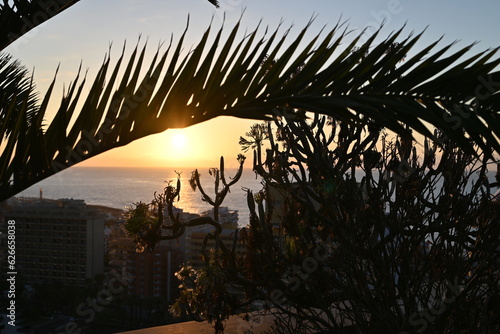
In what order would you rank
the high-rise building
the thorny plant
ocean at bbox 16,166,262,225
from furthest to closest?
the high-rise building < ocean at bbox 16,166,262,225 < the thorny plant

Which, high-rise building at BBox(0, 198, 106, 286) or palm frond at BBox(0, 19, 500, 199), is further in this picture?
high-rise building at BBox(0, 198, 106, 286)

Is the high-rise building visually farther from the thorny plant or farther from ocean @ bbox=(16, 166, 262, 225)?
the thorny plant

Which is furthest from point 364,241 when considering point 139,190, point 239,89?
point 139,190

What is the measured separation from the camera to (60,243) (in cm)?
2180

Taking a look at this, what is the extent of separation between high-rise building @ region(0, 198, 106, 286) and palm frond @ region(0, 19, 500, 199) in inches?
772

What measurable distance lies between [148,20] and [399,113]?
0.72 m

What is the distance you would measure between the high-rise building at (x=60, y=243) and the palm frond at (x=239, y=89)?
19.6 m

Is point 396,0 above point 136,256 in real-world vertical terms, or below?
above

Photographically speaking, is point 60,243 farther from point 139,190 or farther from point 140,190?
point 139,190

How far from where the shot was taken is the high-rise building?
19.6 m

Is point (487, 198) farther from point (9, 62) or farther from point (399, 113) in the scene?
point (9, 62)

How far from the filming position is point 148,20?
55.6 inches

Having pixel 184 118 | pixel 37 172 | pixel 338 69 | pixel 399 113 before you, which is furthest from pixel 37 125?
pixel 399 113

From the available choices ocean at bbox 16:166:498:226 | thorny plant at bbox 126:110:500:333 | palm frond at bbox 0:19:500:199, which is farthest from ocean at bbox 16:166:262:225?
thorny plant at bbox 126:110:500:333
